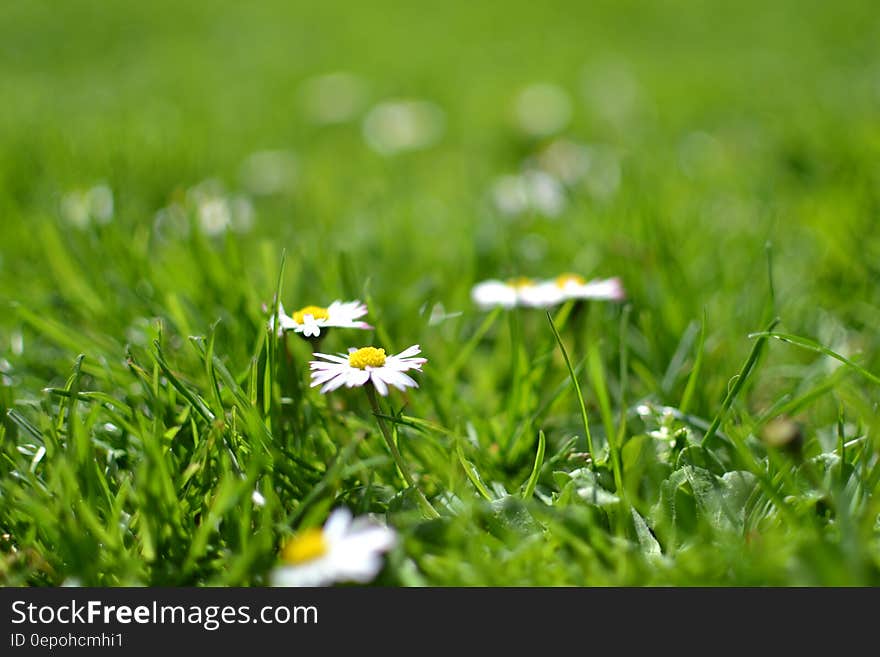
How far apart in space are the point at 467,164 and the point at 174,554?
2060mm

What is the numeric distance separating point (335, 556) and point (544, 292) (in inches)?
24.8

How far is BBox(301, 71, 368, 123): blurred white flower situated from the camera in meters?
3.42

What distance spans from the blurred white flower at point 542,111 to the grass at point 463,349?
0.18 ft

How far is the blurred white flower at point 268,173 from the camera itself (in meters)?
2.46

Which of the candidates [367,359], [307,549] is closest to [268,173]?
[367,359]

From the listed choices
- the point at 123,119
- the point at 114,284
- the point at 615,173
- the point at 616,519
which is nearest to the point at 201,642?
the point at 616,519

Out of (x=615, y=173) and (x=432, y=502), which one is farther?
(x=615, y=173)

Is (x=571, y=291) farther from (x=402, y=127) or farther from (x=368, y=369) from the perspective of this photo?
(x=402, y=127)

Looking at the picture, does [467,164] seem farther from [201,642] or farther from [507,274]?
[201,642]

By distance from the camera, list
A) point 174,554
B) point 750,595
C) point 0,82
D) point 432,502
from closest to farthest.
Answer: point 750,595 < point 174,554 < point 432,502 < point 0,82

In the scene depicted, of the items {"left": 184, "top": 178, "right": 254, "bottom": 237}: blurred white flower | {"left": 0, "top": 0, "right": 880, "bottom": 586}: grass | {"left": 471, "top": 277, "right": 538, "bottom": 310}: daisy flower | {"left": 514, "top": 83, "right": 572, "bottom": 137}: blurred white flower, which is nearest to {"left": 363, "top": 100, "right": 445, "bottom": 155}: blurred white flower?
{"left": 0, "top": 0, "right": 880, "bottom": 586}: grass

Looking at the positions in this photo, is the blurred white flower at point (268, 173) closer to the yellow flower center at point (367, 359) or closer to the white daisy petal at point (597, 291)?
A: the white daisy petal at point (597, 291)

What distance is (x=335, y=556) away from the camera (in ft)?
2.60

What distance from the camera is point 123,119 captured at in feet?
10.1
